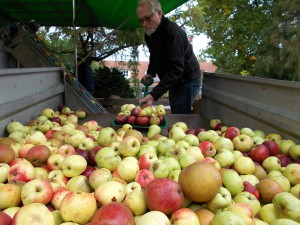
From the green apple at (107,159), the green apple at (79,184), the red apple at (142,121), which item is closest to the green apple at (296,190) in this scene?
the green apple at (107,159)

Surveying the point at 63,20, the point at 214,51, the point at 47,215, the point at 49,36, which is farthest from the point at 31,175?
the point at 214,51

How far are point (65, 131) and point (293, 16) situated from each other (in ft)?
32.4

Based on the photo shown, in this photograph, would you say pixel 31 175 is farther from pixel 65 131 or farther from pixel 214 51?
pixel 214 51

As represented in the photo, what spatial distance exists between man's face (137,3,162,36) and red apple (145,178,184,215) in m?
2.79

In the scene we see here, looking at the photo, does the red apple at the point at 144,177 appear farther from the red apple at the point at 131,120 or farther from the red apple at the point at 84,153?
the red apple at the point at 131,120

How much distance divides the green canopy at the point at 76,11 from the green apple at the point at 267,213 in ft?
15.4

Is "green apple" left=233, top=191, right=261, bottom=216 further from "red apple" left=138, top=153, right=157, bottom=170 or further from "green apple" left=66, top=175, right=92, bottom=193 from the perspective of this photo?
"green apple" left=66, top=175, right=92, bottom=193

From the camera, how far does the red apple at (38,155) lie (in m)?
1.99

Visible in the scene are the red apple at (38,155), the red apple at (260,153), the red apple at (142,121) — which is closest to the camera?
the red apple at (38,155)

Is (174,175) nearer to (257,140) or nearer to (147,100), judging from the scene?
(257,140)

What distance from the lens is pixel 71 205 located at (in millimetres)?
1316

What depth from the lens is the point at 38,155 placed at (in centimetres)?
199

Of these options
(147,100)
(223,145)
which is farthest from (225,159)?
(147,100)

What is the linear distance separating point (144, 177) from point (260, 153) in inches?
40.3
